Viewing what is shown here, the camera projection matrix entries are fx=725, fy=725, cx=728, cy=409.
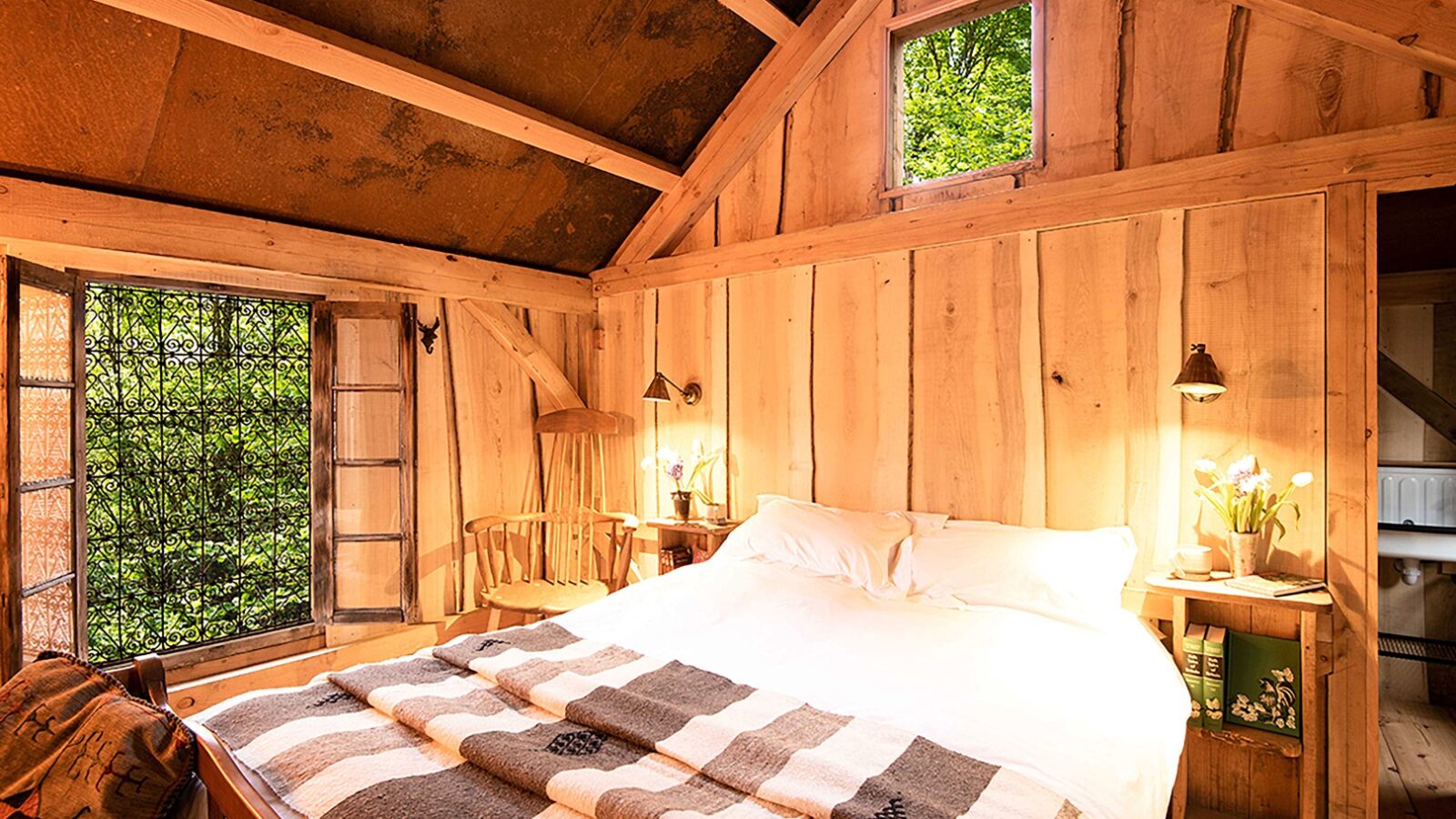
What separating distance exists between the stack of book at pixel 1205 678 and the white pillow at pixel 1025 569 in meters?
0.26

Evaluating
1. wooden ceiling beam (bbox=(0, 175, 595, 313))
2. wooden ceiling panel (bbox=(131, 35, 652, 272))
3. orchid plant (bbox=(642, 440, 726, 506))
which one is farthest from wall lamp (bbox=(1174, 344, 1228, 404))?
wooden ceiling beam (bbox=(0, 175, 595, 313))

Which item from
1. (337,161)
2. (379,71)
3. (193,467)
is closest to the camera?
(379,71)

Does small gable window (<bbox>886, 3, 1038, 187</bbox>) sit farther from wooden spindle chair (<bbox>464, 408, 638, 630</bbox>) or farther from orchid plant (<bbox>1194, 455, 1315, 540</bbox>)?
wooden spindle chair (<bbox>464, 408, 638, 630</bbox>)

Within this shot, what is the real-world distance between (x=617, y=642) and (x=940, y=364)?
6.09ft

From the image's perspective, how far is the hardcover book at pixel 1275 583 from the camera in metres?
2.28

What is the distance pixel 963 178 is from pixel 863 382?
3.36 feet

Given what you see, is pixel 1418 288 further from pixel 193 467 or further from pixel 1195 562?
pixel 193 467

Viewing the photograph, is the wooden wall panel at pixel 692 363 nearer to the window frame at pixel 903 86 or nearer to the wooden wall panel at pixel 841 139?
the wooden wall panel at pixel 841 139

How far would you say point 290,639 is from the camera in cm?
339

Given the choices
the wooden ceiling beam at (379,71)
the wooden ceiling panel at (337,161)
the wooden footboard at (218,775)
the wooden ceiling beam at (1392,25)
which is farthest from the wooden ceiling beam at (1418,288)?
the wooden footboard at (218,775)

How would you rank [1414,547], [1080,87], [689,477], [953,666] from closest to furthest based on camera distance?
[953,666], [1080,87], [1414,547], [689,477]

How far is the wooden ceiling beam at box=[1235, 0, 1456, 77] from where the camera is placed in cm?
210

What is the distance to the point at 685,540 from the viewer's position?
412cm

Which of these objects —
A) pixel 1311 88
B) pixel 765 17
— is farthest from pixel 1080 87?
pixel 765 17
